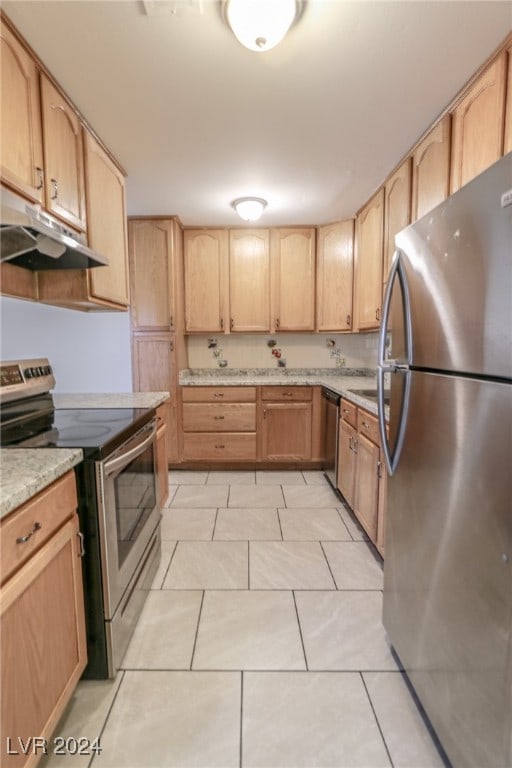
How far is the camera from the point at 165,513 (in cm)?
262

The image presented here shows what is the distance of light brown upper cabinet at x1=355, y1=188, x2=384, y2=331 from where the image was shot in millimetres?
2674

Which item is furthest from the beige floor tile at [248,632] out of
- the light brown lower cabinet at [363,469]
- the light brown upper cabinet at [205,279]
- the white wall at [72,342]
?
the light brown upper cabinet at [205,279]

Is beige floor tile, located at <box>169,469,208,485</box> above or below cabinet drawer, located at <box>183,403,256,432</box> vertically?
below

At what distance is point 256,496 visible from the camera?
291 centimetres

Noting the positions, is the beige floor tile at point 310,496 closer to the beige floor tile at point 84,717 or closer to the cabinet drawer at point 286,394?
the cabinet drawer at point 286,394

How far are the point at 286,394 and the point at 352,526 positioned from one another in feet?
4.32

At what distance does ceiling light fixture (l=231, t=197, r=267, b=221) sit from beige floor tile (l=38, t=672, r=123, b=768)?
2886mm

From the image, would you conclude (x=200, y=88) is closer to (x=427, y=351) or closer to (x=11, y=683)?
(x=427, y=351)

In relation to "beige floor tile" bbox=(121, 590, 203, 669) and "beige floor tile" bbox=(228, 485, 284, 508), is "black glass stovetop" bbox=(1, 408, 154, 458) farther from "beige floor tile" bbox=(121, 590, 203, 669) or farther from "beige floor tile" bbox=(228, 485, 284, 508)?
"beige floor tile" bbox=(228, 485, 284, 508)

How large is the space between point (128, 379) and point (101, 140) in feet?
6.14

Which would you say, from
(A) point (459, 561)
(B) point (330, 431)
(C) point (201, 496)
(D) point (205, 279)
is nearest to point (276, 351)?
(D) point (205, 279)

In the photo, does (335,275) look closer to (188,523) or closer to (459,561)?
(188,523)

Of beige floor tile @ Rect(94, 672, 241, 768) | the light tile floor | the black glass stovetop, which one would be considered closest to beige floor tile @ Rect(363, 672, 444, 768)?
the light tile floor

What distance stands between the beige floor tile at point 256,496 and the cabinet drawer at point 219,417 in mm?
559
